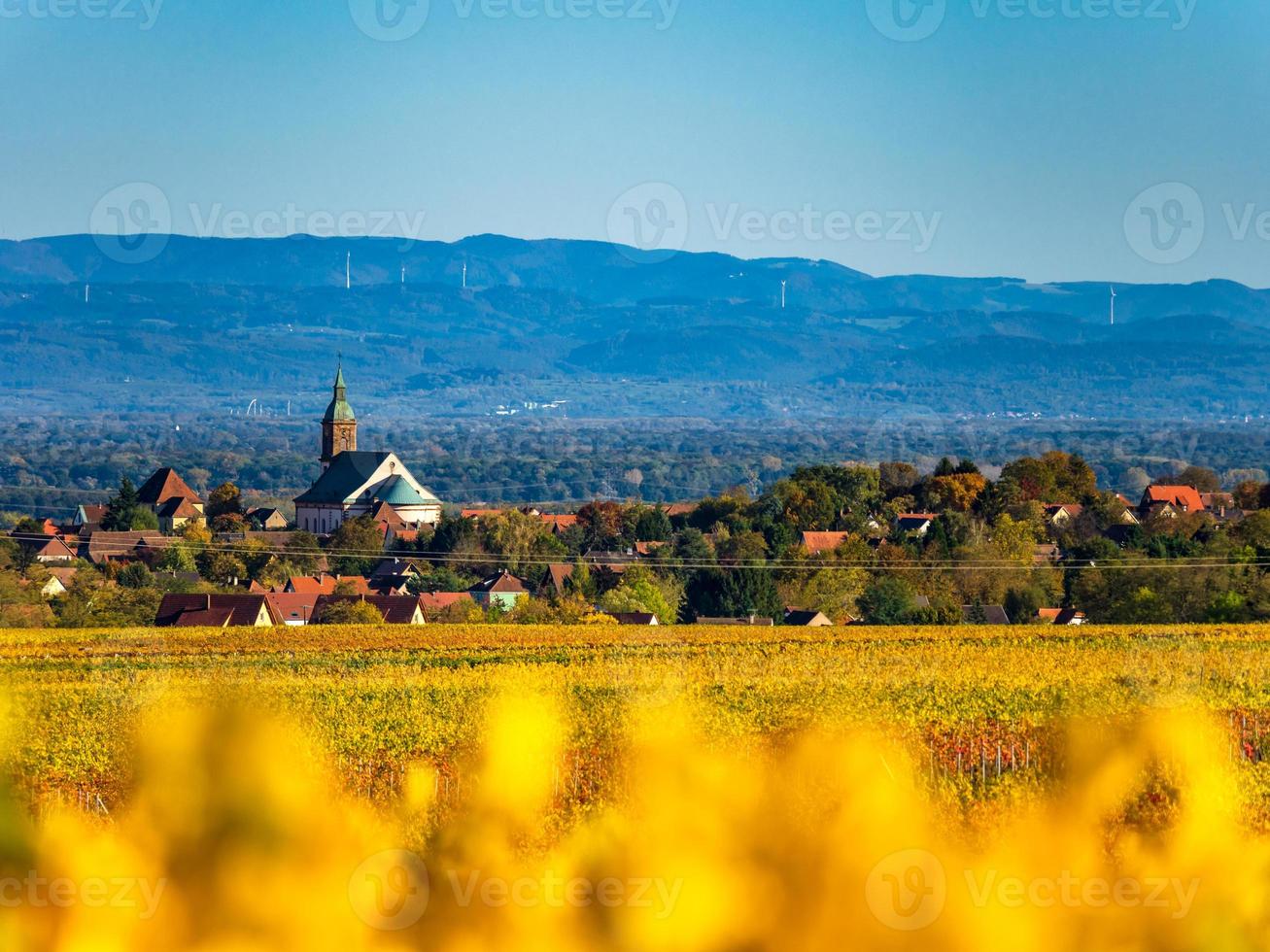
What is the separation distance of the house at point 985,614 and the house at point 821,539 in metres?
18.2

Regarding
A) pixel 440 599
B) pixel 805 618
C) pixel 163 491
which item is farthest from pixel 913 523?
pixel 163 491

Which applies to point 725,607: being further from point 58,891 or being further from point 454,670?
point 58,891

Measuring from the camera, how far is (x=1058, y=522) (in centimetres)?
8688

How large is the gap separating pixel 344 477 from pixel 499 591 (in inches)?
2450

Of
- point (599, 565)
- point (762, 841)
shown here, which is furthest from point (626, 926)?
point (599, 565)

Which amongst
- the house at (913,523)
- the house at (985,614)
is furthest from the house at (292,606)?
the house at (913,523)

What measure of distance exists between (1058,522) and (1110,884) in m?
72.8

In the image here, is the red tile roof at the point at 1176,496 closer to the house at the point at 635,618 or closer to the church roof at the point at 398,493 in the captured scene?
the church roof at the point at 398,493

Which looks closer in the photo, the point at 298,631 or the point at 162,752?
the point at 162,752

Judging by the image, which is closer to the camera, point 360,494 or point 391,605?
point 391,605

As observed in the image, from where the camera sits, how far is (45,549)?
91312 millimetres

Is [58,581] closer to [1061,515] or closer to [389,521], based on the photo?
[389,521]

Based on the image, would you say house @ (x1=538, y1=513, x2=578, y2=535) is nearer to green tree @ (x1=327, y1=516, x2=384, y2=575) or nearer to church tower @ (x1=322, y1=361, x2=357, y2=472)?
green tree @ (x1=327, y1=516, x2=384, y2=575)

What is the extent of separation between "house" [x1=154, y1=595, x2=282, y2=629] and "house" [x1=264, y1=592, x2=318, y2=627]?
2.77 ft
